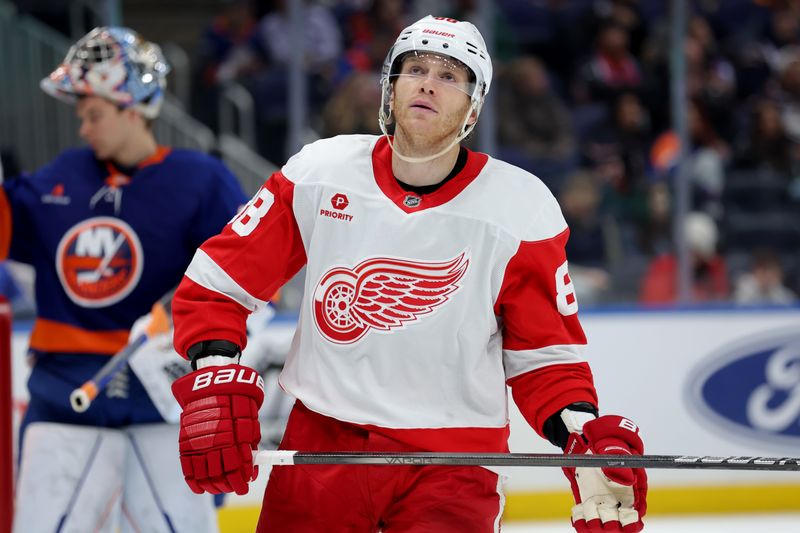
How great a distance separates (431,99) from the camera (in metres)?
2.11

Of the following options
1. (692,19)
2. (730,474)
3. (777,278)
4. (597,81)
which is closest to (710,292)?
(777,278)

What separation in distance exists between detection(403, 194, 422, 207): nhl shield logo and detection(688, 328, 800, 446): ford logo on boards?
295 cm

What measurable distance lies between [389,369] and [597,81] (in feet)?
14.3

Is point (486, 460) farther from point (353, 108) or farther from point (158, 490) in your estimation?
point (353, 108)

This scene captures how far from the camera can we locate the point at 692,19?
652cm

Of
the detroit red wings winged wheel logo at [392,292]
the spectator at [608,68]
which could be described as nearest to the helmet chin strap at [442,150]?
the detroit red wings winged wheel logo at [392,292]

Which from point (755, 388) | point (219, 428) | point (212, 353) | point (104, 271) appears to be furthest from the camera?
point (755, 388)

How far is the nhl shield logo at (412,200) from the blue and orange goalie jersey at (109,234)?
0.82m

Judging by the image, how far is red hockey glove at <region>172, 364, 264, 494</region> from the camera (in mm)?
1959

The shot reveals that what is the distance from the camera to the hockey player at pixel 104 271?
8.79 feet

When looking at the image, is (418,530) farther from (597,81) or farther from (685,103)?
(597,81)

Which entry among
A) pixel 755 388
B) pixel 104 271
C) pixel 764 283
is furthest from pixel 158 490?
pixel 764 283

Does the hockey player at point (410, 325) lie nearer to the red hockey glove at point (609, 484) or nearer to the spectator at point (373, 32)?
the red hockey glove at point (609, 484)

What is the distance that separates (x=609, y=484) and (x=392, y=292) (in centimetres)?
→ 46
